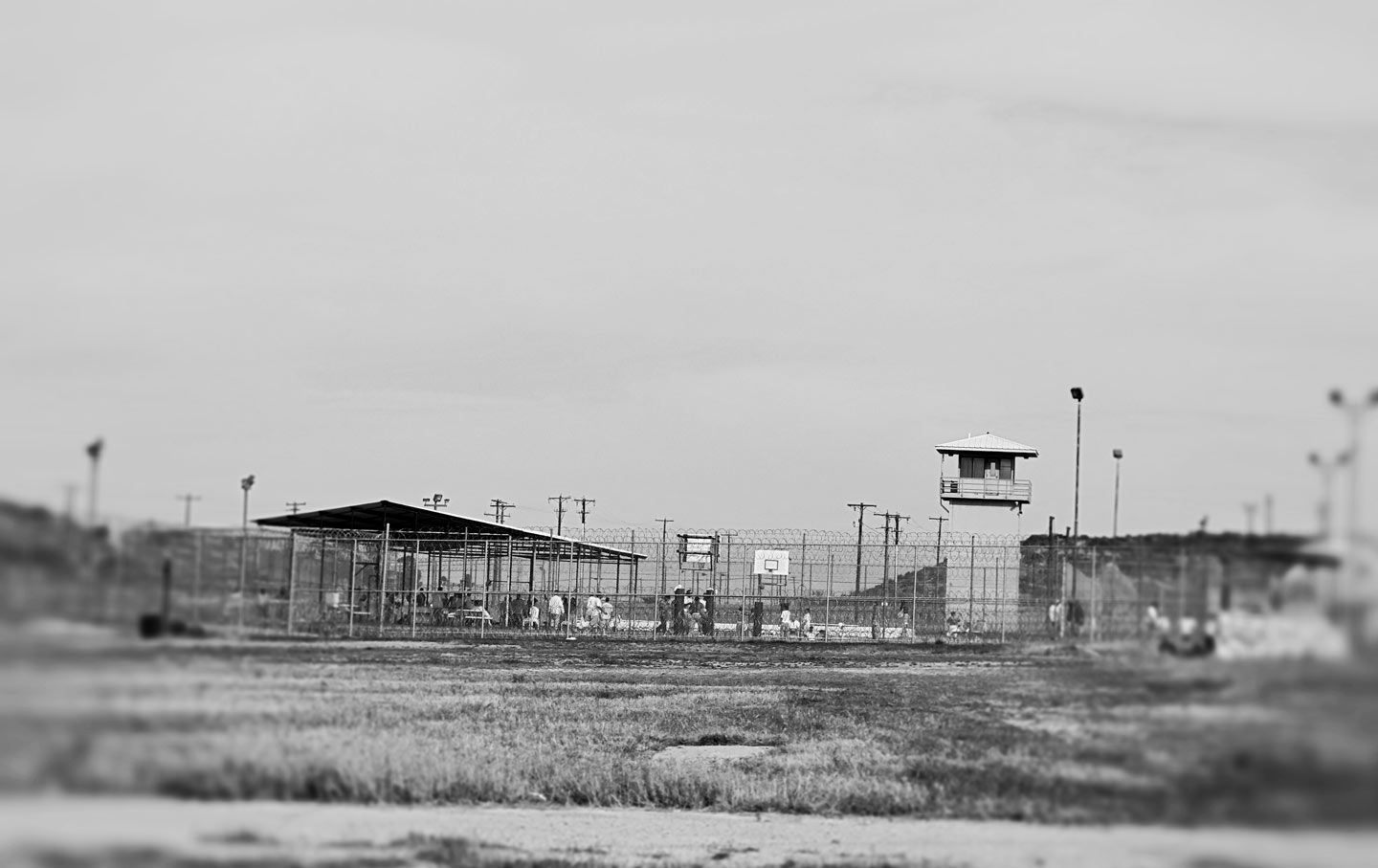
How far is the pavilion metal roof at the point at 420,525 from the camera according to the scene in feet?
161

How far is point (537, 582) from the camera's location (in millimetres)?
53438

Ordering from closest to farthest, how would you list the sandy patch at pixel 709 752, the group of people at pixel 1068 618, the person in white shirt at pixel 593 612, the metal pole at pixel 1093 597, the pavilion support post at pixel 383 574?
1. the sandy patch at pixel 709 752
2. the metal pole at pixel 1093 597
3. the group of people at pixel 1068 618
4. the pavilion support post at pixel 383 574
5. the person in white shirt at pixel 593 612

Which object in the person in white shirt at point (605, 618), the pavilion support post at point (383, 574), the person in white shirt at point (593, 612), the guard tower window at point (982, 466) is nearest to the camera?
the pavilion support post at point (383, 574)

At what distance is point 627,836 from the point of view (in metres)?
13.5

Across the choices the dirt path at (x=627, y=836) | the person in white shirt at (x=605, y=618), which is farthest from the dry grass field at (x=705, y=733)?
the person in white shirt at (x=605, y=618)

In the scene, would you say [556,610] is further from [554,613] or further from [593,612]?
[593,612]

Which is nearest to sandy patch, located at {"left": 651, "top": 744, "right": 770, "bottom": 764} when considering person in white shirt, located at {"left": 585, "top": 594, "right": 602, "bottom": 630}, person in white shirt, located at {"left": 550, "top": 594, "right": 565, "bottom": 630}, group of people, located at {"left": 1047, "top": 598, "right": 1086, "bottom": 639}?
group of people, located at {"left": 1047, "top": 598, "right": 1086, "bottom": 639}

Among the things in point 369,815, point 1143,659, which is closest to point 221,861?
point 369,815

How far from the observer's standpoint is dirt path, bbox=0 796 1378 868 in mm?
7148

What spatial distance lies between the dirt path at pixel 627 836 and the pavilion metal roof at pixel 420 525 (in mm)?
32724

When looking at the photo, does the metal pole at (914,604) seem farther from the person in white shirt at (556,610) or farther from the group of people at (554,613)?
the person in white shirt at (556,610)

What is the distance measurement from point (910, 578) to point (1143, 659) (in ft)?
133

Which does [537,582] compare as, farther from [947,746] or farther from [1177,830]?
[1177,830]

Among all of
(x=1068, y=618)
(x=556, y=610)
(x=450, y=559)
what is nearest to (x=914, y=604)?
(x=556, y=610)
